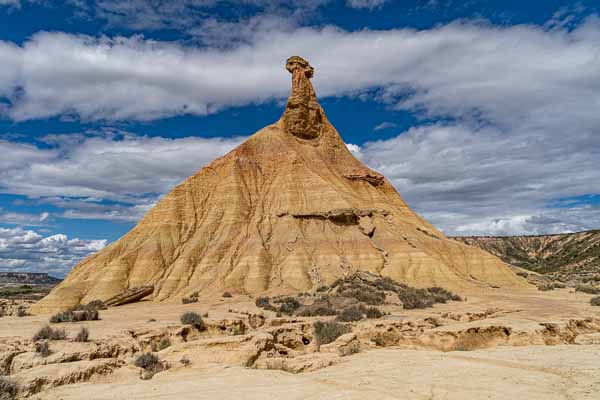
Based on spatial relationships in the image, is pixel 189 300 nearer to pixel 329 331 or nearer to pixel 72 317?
pixel 72 317

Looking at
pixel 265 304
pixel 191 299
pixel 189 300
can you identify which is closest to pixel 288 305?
pixel 265 304

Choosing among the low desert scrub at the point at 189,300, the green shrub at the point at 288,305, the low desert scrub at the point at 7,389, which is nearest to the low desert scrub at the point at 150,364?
the low desert scrub at the point at 7,389

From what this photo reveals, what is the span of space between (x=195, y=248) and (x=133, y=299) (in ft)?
30.0

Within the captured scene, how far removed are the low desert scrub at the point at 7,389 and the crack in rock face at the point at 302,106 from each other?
49.5 metres

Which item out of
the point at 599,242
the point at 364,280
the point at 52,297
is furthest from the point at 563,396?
the point at 599,242

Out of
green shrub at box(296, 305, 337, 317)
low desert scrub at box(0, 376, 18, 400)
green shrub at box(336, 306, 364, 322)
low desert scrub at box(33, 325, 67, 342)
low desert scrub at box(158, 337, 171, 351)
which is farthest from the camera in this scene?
green shrub at box(296, 305, 337, 317)

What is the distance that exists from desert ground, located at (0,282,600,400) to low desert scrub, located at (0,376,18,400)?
23cm

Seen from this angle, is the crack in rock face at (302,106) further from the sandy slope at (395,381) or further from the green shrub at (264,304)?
the sandy slope at (395,381)

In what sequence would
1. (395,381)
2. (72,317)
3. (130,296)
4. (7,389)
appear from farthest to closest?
1. (130,296)
2. (72,317)
3. (395,381)
4. (7,389)

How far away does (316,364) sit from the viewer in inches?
432

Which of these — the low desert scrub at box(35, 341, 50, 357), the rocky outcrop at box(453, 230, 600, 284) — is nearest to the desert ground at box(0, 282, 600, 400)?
the low desert scrub at box(35, 341, 50, 357)

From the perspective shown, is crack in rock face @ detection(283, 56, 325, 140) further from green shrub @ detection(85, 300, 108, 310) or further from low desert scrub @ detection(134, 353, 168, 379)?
low desert scrub @ detection(134, 353, 168, 379)

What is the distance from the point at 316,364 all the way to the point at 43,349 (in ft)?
23.1

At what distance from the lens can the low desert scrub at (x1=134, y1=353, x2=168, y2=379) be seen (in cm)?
1075
